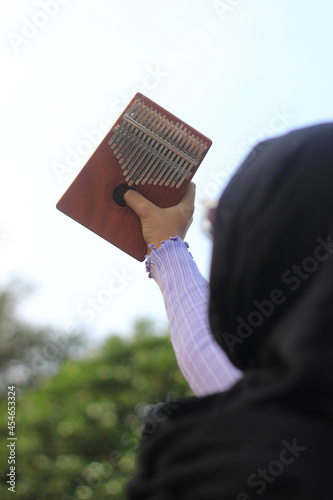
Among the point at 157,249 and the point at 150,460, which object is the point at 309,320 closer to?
the point at 150,460

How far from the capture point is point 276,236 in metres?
0.79

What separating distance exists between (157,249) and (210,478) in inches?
38.4

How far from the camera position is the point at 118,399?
5.61 m

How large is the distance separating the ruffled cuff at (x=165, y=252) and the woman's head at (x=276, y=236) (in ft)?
2.18

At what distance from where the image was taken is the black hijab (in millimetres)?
661

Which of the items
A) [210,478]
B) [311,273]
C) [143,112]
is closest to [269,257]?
[311,273]

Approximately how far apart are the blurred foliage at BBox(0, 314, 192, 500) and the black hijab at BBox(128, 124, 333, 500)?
408cm
